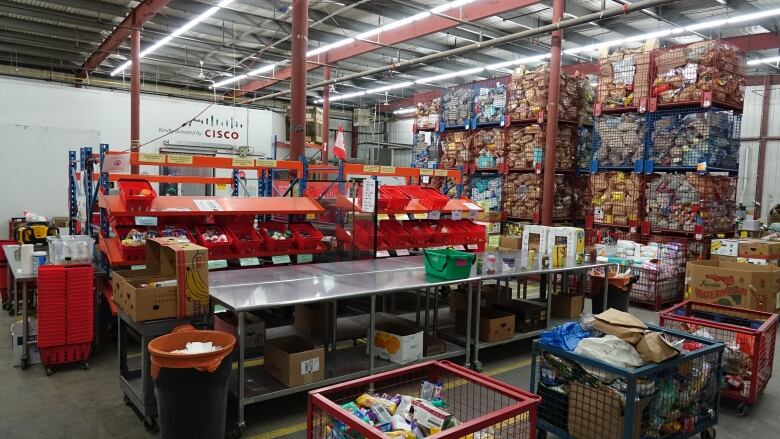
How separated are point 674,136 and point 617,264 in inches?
92.4

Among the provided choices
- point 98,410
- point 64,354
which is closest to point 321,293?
point 98,410

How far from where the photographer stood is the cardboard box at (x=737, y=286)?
19.2 ft

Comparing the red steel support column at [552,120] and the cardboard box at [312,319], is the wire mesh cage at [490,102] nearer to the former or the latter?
the red steel support column at [552,120]

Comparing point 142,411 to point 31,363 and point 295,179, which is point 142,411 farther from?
point 295,179

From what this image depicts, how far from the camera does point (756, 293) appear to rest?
5867 millimetres

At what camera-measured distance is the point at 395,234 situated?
629 cm

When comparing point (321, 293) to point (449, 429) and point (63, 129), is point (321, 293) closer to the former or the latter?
point (449, 429)

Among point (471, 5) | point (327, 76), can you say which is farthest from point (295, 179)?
point (327, 76)

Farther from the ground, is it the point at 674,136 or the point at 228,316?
the point at 674,136

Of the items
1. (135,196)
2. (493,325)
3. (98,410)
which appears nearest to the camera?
(98,410)

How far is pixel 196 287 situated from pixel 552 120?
6.77m

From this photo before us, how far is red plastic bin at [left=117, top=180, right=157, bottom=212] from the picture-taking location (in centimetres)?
482

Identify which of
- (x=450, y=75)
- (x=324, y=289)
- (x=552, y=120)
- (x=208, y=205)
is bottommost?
(x=324, y=289)

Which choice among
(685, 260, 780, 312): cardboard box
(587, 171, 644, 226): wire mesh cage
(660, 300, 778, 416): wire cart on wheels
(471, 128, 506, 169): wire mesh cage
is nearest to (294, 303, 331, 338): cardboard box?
(660, 300, 778, 416): wire cart on wheels
